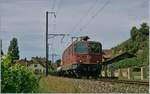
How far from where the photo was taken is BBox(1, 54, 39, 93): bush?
10882 millimetres

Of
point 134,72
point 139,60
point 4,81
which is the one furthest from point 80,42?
point 4,81

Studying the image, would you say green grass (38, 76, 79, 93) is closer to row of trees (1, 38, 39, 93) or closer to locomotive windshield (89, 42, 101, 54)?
row of trees (1, 38, 39, 93)

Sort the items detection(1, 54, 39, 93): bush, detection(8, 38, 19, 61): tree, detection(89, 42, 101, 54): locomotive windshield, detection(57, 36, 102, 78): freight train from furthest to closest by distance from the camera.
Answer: detection(89, 42, 101, 54): locomotive windshield < detection(57, 36, 102, 78): freight train < detection(8, 38, 19, 61): tree < detection(1, 54, 39, 93): bush

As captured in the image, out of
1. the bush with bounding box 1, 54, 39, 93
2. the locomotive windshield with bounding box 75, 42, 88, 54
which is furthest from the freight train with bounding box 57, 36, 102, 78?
the bush with bounding box 1, 54, 39, 93

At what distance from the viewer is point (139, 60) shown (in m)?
34.1

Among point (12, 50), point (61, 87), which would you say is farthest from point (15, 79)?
point (61, 87)

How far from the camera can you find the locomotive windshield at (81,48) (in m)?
26.3

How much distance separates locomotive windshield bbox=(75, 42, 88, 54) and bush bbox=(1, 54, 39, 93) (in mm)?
12665

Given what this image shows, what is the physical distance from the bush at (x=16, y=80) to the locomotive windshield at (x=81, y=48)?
41.6 feet

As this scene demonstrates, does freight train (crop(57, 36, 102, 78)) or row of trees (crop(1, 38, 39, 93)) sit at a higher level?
freight train (crop(57, 36, 102, 78))

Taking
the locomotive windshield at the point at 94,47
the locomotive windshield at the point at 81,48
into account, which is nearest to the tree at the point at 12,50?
the locomotive windshield at the point at 81,48

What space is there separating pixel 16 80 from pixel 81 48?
1485 cm

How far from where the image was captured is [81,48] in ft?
87.1

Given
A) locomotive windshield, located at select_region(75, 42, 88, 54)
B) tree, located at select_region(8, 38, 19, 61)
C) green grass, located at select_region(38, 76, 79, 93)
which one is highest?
locomotive windshield, located at select_region(75, 42, 88, 54)
